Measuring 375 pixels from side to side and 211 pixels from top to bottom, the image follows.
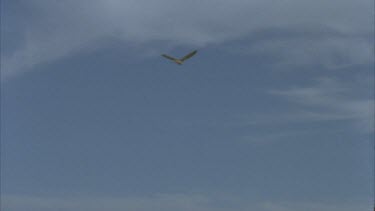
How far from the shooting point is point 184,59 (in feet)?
609

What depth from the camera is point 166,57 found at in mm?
178250

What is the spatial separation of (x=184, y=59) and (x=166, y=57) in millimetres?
9301
